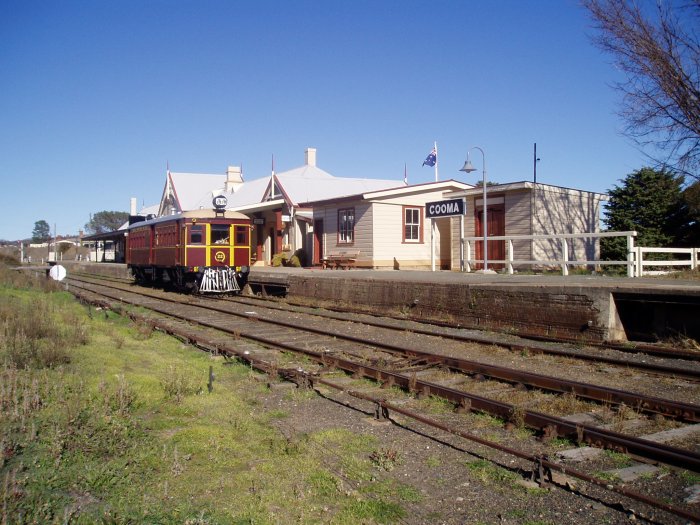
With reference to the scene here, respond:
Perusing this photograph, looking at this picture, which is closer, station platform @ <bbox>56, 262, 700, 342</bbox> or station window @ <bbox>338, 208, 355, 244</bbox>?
station platform @ <bbox>56, 262, 700, 342</bbox>

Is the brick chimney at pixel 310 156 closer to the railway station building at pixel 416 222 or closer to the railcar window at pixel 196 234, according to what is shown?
the railway station building at pixel 416 222

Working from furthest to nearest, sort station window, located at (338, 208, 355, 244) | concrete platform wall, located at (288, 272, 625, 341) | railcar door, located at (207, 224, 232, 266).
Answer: station window, located at (338, 208, 355, 244), railcar door, located at (207, 224, 232, 266), concrete platform wall, located at (288, 272, 625, 341)

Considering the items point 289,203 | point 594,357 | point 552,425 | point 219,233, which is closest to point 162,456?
point 552,425

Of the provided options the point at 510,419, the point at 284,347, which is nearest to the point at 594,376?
the point at 510,419

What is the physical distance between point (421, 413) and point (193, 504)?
302 centimetres

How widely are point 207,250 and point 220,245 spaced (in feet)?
1.81

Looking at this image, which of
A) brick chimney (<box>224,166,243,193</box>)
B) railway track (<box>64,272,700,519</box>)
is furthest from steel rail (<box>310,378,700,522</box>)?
brick chimney (<box>224,166,243,193</box>)

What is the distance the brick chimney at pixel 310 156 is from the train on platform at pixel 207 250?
64.9ft

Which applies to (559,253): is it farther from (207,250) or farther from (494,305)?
(207,250)

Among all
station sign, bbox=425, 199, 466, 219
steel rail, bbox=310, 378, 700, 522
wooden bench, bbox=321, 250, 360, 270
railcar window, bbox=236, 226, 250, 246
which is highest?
station sign, bbox=425, 199, 466, 219

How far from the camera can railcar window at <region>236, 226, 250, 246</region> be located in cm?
2295

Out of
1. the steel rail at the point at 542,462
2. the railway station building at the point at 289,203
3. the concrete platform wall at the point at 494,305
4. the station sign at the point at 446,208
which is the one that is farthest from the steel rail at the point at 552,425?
the railway station building at the point at 289,203

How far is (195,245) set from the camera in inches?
866

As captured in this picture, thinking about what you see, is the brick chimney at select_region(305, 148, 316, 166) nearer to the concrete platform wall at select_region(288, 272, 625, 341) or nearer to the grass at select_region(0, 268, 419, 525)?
the concrete platform wall at select_region(288, 272, 625, 341)
